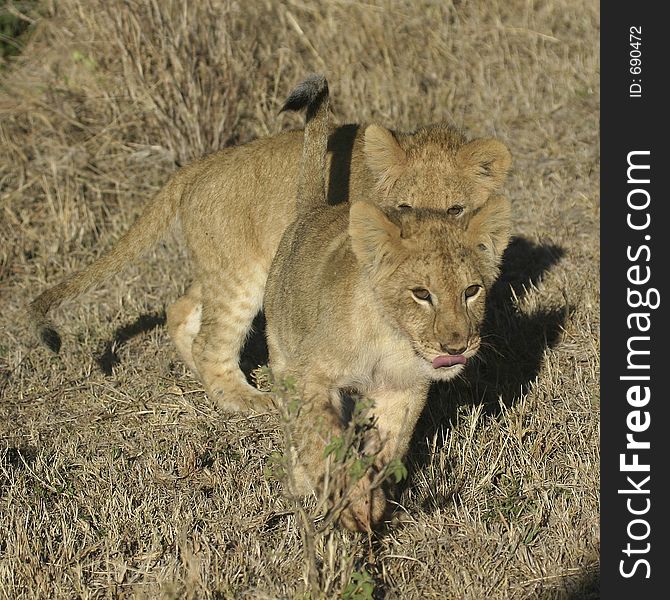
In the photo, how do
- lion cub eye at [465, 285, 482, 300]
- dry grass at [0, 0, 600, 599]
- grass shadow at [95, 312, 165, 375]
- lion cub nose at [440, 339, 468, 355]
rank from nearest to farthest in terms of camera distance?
1. lion cub nose at [440, 339, 468, 355]
2. lion cub eye at [465, 285, 482, 300]
3. dry grass at [0, 0, 600, 599]
4. grass shadow at [95, 312, 165, 375]

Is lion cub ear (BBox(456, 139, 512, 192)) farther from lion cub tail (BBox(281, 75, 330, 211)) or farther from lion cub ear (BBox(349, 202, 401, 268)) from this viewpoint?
lion cub ear (BBox(349, 202, 401, 268))

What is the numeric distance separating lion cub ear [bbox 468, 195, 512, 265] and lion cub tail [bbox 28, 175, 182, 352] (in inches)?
103

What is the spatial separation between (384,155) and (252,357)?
1834mm

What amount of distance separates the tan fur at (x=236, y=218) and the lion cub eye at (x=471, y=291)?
5.10 feet

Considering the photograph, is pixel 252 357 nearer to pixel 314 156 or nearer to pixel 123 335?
pixel 123 335

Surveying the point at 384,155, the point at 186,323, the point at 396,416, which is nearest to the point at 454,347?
the point at 396,416

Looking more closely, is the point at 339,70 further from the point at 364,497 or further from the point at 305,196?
the point at 364,497

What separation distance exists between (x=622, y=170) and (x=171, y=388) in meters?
2.76

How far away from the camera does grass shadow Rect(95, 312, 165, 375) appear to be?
624 centimetres

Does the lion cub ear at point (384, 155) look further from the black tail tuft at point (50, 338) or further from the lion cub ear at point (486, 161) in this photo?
the black tail tuft at point (50, 338)

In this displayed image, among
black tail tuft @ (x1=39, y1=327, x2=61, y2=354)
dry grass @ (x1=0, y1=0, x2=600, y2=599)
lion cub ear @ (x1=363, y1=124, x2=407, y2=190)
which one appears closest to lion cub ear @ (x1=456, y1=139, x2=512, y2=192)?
lion cub ear @ (x1=363, y1=124, x2=407, y2=190)

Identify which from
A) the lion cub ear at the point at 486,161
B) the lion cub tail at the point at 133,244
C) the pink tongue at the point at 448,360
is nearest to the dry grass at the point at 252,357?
the lion cub tail at the point at 133,244

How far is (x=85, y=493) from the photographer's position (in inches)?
186

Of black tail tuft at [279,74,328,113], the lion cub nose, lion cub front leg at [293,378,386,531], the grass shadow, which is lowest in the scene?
lion cub front leg at [293,378,386,531]
